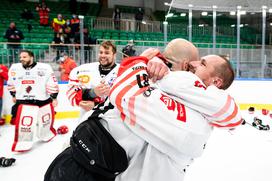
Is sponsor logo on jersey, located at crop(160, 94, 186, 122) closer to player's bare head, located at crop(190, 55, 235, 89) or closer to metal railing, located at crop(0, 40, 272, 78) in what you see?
player's bare head, located at crop(190, 55, 235, 89)

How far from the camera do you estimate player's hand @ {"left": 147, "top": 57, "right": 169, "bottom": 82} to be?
3.26 feet

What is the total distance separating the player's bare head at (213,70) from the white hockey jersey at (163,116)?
0.12 meters

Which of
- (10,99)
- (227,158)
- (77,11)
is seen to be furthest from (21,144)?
(77,11)

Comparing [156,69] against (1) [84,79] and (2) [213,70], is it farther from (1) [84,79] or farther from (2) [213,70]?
(1) [84,79]

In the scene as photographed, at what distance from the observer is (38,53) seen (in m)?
7.02

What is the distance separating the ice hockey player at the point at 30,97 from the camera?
153 inches

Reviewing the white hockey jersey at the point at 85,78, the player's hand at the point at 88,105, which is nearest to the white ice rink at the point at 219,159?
the white hockey jersey at the point at 85,78

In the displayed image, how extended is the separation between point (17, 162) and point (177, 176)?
112 inches

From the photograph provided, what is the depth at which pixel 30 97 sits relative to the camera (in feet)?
13.1

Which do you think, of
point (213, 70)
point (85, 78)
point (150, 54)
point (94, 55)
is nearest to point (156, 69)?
point (150, 54)

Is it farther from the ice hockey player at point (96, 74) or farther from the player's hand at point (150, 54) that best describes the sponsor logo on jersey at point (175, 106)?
the ice hockey player at point (96, 74)

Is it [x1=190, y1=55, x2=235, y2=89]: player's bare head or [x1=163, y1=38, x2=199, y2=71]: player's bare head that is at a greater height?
[x1=163, y1=38, x2=199, y2=71]: player's bare head

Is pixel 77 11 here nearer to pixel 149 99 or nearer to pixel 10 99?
pixel 10 99


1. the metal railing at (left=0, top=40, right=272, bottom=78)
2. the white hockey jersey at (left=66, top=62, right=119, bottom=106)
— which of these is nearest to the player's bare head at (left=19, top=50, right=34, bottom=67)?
the white hockey jersey at (left=66, top=62, right=119, bottom=106)
